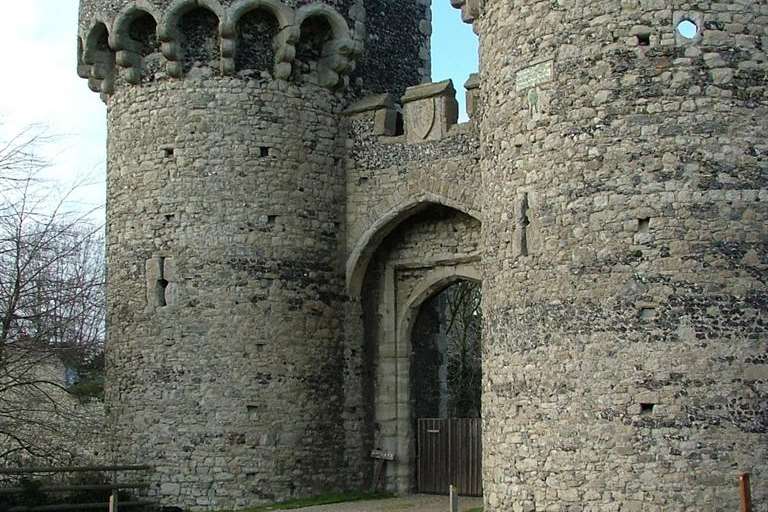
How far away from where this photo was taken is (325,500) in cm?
1730

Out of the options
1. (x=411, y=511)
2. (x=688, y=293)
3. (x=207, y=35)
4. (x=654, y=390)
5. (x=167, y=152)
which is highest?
(x=207, y=35)

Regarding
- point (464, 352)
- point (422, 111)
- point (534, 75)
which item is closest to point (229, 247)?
point (422, 111)

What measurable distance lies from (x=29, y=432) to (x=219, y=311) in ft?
10.7

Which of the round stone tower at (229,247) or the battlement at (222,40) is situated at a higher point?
the battlement at (222,40)

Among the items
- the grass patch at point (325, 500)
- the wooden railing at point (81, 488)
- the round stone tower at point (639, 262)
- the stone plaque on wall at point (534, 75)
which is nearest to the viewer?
the round stone tower at point (639, 262)

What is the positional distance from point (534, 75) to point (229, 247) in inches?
214

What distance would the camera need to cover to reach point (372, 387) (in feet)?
60.0

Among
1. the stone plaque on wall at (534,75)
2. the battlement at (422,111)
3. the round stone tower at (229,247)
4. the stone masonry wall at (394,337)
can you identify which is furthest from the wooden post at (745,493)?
the round stone tower at (229,247)

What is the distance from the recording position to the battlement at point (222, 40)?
57.4 feet

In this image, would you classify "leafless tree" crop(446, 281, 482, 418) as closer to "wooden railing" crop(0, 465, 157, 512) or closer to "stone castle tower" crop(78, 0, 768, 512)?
"stone castle tower" crop(78, 0, 768, 512)

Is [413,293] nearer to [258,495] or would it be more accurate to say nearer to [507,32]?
[258,495]

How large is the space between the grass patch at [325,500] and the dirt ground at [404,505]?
22 centimetres

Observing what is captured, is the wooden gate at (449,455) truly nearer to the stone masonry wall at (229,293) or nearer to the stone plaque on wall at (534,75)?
the stone masonry wall at (229,293)

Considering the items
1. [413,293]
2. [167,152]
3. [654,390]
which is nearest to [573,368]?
[654,390]
